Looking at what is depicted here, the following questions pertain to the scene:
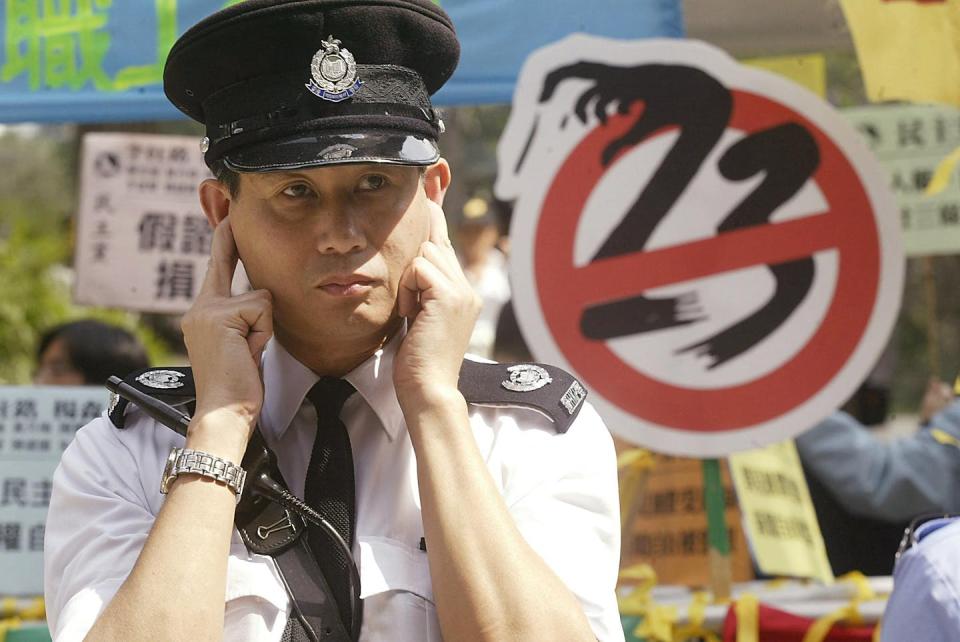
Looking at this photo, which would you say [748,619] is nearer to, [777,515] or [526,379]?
[777,515]

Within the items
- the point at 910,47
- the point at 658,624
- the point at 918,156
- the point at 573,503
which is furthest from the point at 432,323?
the point at 918,156

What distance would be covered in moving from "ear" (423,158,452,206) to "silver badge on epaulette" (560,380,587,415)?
0.39 metres

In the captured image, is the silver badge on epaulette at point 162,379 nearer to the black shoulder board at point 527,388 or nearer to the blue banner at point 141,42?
the black shoulder board at point 527,388

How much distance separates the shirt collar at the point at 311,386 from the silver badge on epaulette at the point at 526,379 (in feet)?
0.62

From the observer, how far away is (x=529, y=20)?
3.73m

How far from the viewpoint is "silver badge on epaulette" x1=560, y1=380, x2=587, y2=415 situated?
2096mm

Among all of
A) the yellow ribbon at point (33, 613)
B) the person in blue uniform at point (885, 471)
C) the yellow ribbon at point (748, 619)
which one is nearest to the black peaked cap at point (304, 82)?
the yellow ribbon at point (748, 619)

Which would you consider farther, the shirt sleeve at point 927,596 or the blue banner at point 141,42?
the blue banner at point 141,42

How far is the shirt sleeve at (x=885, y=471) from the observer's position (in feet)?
13.9

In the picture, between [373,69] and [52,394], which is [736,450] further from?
[52,394]

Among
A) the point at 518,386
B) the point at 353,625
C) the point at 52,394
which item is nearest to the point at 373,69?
the point at 518,386

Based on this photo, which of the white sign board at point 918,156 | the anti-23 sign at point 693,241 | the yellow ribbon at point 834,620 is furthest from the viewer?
the white sign board at point 918,156

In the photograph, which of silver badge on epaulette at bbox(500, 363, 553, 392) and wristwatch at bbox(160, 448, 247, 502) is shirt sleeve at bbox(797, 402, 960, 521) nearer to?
silver badge on epaulette at bbox(500, 363, 553, 392)

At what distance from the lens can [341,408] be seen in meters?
2.12
